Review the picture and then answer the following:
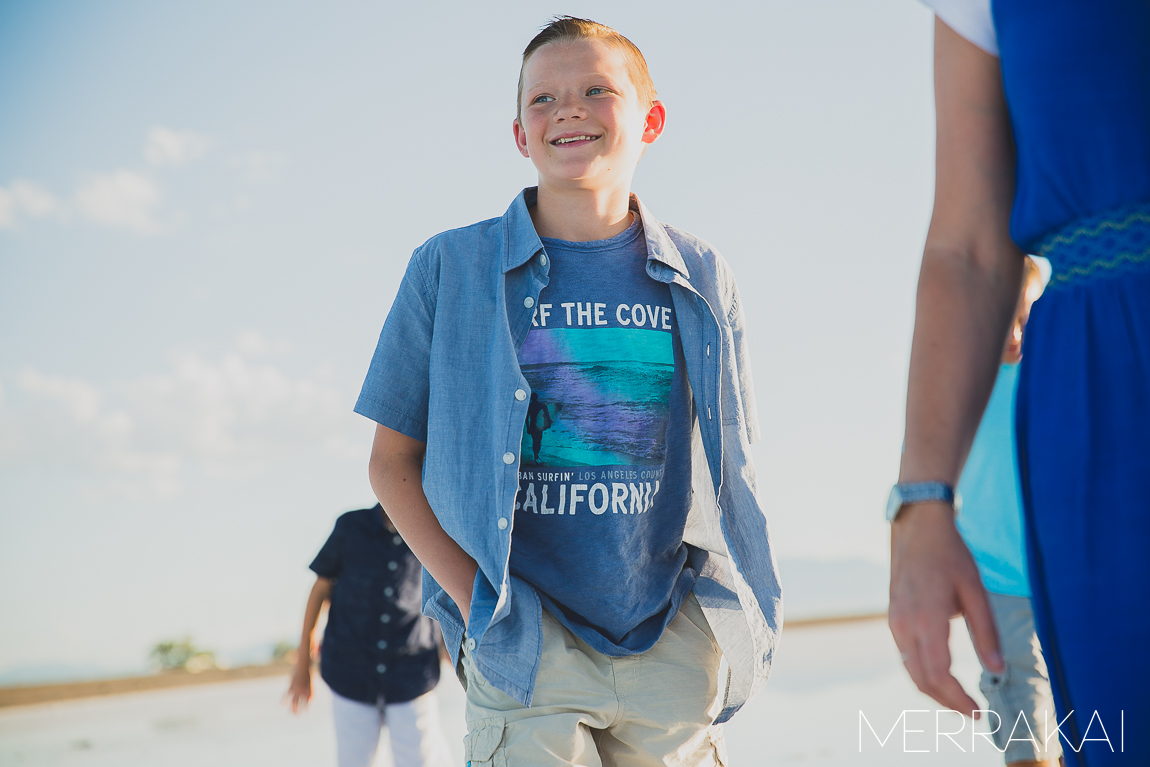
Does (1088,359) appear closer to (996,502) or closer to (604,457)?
(604,457)

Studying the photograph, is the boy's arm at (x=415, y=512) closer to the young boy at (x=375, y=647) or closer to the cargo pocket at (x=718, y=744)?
the cargo pocket at (x=718, y=744)

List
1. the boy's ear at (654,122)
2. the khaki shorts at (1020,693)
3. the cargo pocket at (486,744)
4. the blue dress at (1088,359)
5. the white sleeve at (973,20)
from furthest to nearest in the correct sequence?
the khaki shorts at (1020,693)
the boy's ear at (654,122)
the cargo pocket at (486,744)
the white sleeve at (973,20)
the blue dress at (1088,359)

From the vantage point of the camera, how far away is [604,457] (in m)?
1.60

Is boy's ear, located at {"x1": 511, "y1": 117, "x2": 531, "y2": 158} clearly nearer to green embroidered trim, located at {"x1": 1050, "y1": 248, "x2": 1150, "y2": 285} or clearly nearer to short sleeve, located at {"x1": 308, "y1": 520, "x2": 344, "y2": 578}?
green embroidered trim, located at {"x1": 1050, "y1": 248, "x2": 1150, "y2": 285}

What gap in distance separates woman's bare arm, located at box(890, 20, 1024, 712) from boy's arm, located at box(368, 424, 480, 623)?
0.96 metres

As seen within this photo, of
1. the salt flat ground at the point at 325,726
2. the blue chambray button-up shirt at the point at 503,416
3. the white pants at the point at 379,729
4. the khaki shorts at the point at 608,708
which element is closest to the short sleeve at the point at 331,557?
the white pants at the point at 379,729

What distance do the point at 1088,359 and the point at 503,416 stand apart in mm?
995

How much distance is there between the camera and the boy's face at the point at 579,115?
1.74 metres

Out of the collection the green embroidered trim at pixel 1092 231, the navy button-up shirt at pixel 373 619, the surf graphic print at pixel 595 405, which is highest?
the green embroidered trim at pixel 1092 231

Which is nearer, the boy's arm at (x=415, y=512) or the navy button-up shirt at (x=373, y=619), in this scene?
the boy's arm at (x=415, y=512)

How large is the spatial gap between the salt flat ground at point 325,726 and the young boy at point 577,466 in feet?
6.12

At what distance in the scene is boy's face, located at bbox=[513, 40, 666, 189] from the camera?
1.74 metres

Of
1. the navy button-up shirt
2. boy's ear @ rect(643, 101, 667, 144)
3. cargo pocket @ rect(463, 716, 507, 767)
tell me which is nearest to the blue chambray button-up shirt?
cargo pocket @ rect(463, 716, 507, 767)

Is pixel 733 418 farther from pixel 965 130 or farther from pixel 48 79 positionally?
pixel 48 79
